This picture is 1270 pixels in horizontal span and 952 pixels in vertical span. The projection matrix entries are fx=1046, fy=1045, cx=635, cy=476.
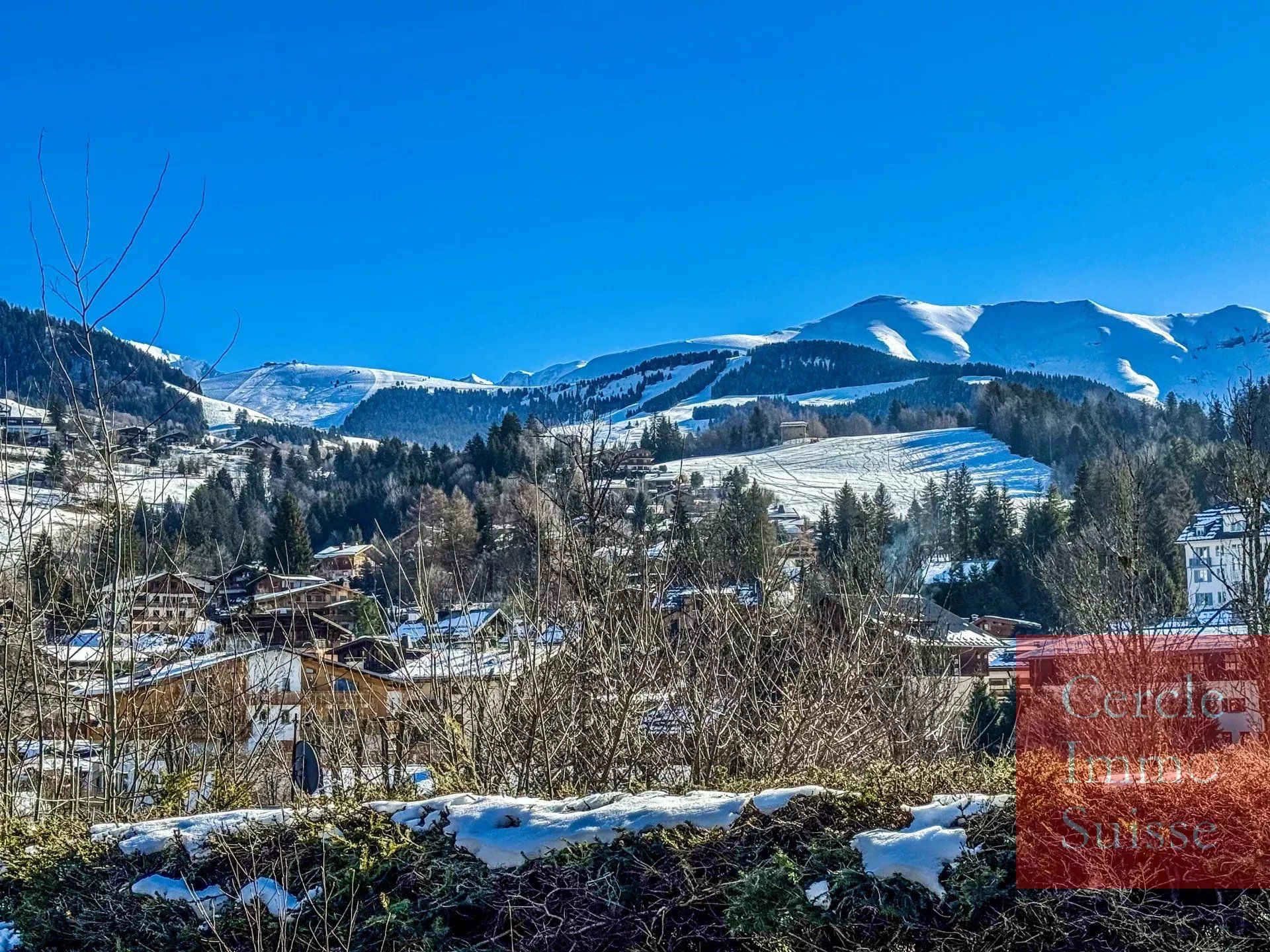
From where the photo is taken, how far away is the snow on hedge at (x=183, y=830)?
4348 millimetres

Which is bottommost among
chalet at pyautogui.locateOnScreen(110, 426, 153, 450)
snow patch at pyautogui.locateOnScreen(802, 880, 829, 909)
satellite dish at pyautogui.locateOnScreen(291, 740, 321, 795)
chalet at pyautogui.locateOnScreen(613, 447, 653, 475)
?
satellite dish at pyautogui.locateOnScreen(291, 740, 321, 795)

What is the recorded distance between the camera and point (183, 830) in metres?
4.44

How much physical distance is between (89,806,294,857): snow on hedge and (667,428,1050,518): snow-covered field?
54505 millimetres

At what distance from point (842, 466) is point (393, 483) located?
33688mm

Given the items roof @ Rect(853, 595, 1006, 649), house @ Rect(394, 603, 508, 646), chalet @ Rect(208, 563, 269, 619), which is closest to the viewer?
house @ Rect(394, 603, 508, 646)

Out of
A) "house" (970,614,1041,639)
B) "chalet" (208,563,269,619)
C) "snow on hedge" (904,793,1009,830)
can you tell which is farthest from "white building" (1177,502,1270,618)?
"snow on hedge" (904,793,1009,830)

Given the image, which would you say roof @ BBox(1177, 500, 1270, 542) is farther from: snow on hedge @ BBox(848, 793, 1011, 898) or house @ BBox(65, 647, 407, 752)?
snow on hedge @ BBox(848, 793, 1011, 898)

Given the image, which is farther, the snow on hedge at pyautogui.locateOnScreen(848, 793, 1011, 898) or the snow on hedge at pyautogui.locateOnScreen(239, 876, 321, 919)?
the snow on hedge at pyautogui.locateOnScreen(239, 876, 321, 919)

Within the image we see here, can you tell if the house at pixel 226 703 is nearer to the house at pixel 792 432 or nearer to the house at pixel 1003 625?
the house at pixel 1003 625

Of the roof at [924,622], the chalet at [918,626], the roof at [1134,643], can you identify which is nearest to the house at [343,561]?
the roof at [924,622]

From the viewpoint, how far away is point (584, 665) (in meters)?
5.83

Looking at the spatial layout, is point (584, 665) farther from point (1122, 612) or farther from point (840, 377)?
point (840, 377)

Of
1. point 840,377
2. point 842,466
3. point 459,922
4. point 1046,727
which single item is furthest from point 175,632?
point 840,377

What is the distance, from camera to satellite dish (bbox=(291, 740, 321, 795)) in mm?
6328
